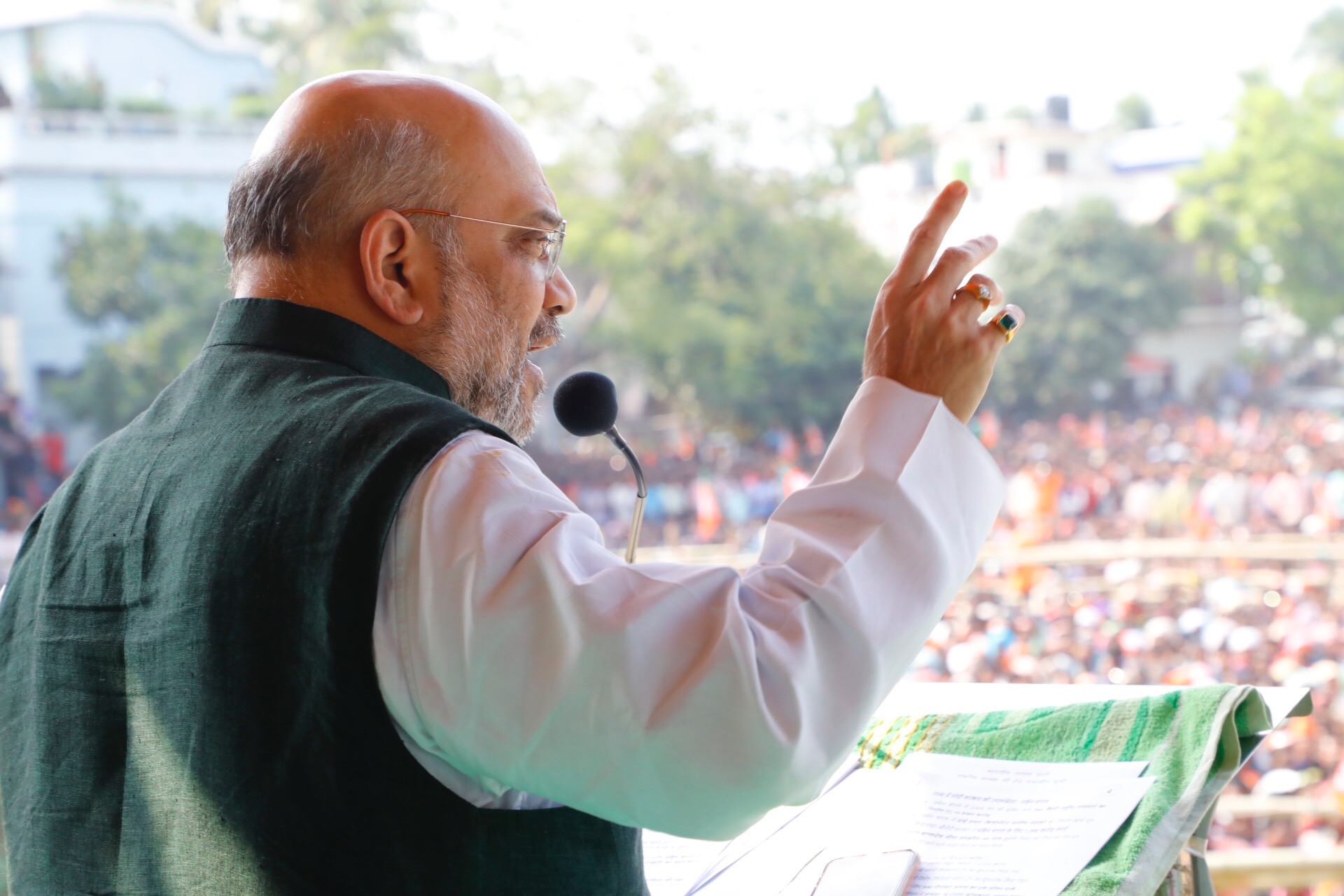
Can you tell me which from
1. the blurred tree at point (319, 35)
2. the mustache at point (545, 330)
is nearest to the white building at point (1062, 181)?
the blurred tree at point (319, 35)

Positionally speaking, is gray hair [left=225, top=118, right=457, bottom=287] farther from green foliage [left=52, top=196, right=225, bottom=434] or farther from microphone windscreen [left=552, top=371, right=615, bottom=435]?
green foliage [left=52, top=196, right=225, bottom=434]

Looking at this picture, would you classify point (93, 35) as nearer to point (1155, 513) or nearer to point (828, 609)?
point (1155, 513)

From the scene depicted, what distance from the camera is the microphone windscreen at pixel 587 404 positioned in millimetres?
671

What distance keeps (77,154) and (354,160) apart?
10078mm

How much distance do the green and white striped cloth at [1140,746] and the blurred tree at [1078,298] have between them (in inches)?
392

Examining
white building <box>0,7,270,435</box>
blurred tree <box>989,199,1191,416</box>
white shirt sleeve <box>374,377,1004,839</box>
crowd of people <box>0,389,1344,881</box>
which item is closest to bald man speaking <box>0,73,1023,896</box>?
white shirt sleeve <box>374,377,1004,839</box>

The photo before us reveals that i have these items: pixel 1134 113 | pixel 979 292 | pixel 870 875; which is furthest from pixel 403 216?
pixel 1134 113

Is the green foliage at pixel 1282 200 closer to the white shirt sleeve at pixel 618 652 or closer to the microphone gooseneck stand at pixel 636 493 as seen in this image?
the microphone gooseneck stand at pixel 636 493

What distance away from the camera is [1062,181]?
11.5 metres

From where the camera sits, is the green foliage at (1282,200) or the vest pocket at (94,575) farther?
the green foliage at (1282,200)

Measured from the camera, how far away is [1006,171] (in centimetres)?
1165

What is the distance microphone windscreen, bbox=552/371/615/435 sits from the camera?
671 mm

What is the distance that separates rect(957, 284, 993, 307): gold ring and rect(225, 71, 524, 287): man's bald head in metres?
0.23

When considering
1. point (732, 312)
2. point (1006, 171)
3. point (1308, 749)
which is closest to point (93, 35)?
point (732, 312)
